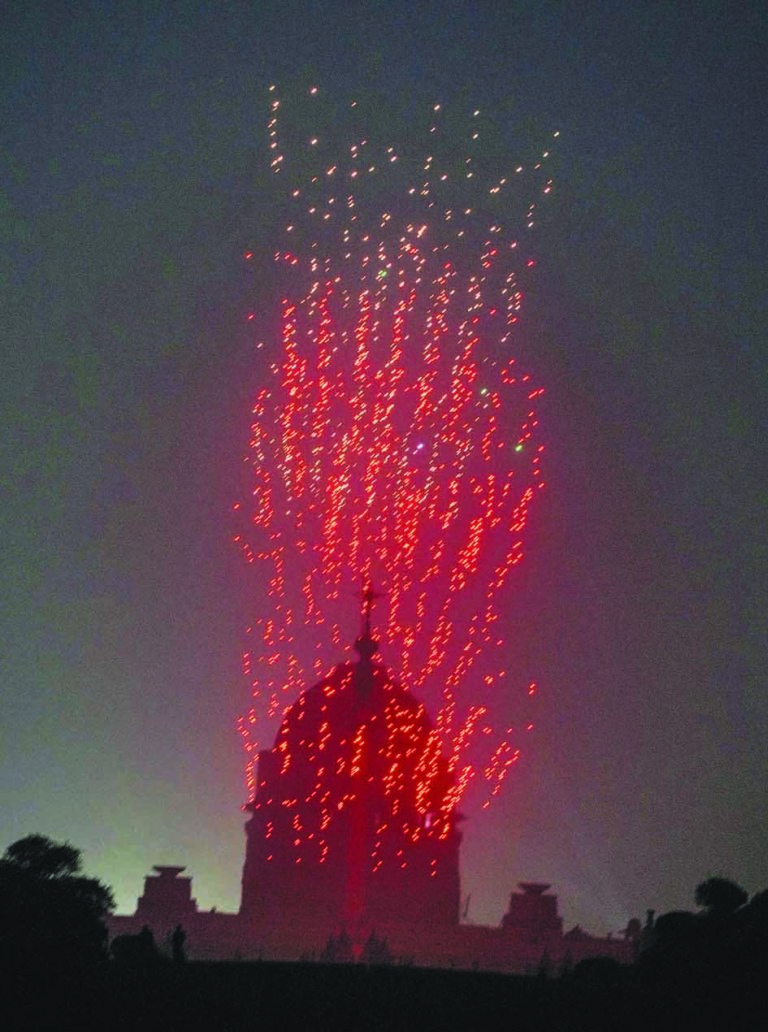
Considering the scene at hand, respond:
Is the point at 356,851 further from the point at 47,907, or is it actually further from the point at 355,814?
the point at 47,907

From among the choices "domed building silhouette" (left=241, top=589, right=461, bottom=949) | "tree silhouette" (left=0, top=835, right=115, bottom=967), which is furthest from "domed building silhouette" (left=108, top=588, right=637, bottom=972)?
"tree silhouette" (left=0, top=835, right=115, bottom=967)

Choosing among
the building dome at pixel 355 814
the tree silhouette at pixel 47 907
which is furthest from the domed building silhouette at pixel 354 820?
the tree silhouette at pixel 47 907

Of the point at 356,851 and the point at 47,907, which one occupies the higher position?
the point at 356,851

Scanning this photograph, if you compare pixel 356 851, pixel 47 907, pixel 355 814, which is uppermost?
pixel 355 814

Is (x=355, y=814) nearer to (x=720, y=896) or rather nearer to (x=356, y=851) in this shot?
(x=356, y=851)

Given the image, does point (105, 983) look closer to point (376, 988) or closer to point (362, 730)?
point (376, 988)

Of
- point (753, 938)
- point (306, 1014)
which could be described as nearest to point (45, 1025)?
point (306, 1014)

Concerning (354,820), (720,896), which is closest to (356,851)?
(354,820)

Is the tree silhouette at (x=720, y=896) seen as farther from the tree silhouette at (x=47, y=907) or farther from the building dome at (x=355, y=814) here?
the building dome at (x=355, y=814)

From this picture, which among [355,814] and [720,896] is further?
[355,814]
